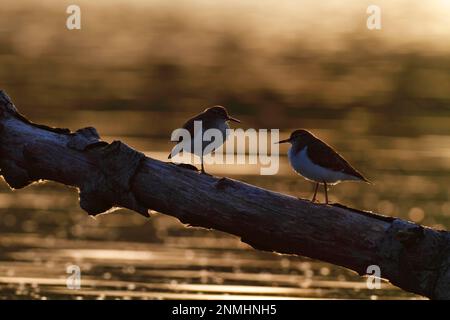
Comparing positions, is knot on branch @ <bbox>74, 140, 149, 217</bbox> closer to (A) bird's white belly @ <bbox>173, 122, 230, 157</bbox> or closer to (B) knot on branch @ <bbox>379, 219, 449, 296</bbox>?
(A) bird's white belly @ <bbox>173, 122, 230, 157</bbox>

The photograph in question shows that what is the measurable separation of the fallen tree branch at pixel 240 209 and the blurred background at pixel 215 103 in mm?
3664

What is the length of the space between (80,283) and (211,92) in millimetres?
15736

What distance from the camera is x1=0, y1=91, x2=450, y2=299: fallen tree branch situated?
9906 mm

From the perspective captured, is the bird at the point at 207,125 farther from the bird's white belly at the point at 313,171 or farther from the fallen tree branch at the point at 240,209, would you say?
the fallen tree branch at the point at 240,209

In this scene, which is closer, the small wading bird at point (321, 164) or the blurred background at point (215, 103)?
the small wading bird at point (321, 164)

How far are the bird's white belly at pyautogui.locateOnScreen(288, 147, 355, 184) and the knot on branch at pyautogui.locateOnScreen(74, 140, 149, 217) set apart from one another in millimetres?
1932

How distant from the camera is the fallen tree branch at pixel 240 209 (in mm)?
9906

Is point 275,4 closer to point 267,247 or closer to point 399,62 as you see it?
point 399,62

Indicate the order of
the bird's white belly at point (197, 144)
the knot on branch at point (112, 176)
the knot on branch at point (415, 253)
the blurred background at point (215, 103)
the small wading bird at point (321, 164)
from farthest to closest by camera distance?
the blurred background at point (215, 103) → the bird's white belly at point (197, 144) → the small wading bird at point (321, 164) → the knot on branch at point (112, 176) → the knot on branch at point (415, 253)

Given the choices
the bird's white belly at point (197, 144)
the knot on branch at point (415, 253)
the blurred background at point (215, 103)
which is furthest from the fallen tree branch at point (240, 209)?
the blurred background at point (215, 103)

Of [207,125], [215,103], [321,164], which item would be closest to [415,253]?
[321,164]

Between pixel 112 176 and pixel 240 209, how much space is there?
3.97ft

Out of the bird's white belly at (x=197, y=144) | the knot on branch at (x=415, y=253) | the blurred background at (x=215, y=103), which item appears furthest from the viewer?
the blurred background at (x=215, y=103)

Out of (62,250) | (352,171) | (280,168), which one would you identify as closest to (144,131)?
(280,168)
